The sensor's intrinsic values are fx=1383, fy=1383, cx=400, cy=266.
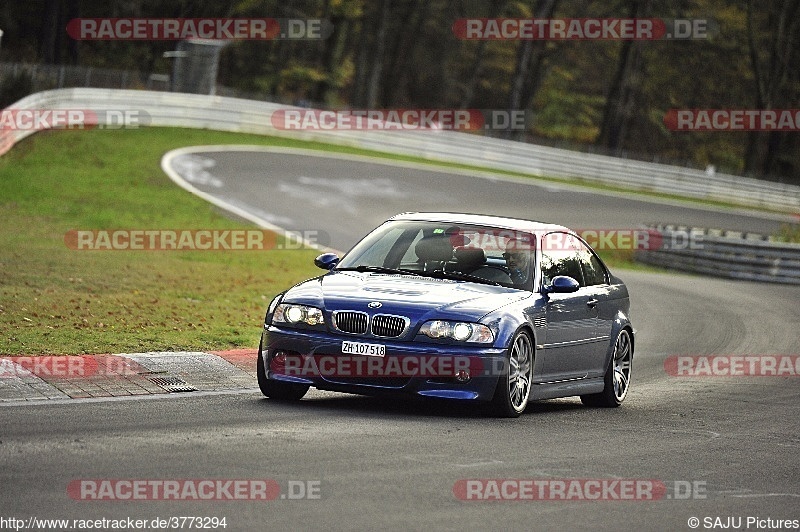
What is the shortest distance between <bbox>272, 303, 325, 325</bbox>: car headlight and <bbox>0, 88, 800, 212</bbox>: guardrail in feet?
71.6

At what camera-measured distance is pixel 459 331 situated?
965 cm

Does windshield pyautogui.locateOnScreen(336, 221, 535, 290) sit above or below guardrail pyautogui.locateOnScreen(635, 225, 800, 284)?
above

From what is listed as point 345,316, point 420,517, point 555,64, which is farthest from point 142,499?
point 555,64

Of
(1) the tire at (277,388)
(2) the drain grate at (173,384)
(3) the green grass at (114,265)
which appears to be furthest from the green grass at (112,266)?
(1) the tire at (277,388)

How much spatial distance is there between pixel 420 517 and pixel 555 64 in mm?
80026

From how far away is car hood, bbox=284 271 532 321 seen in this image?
9664 millimetres

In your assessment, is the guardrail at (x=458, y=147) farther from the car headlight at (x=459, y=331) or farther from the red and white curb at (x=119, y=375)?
the car headlight at (x=459, y=331)

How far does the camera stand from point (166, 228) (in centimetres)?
2403

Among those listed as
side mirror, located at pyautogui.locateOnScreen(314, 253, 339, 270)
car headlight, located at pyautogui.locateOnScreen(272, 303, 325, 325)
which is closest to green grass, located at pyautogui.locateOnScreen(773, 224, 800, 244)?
side mirror, located at pyautogui.locateOnScreen(314, 253, 339, 270)

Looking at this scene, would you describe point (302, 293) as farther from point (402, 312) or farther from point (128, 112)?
point (128, 112)

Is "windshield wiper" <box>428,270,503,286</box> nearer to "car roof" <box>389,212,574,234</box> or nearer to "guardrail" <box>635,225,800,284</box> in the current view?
"car roof" <box>389,212,574,234</box>

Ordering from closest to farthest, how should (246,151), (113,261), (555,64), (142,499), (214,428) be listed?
(142,499) < (214,428) < (113,261) < (246,151) < (555,64)

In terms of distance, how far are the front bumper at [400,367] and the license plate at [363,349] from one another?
3cm

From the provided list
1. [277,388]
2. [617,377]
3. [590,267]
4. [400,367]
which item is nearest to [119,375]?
[277,388]
